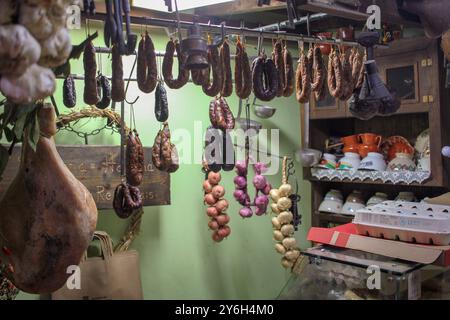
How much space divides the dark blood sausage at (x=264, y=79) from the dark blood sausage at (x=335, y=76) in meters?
0.28

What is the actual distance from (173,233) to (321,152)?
1167mm

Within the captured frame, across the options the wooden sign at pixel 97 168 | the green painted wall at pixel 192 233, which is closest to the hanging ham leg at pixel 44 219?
the wooden sign at pixel 97 168

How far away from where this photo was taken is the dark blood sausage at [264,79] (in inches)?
65.7

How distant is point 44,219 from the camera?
0.78 metres

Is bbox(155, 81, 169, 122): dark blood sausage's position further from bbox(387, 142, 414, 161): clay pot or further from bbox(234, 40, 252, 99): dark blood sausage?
bbox(387, 142, 414, 161): clay pot

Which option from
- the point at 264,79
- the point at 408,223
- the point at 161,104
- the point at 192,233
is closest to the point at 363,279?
the point at 408,223

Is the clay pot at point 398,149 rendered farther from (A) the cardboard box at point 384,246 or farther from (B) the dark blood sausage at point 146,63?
(B) the dark blood sausage at point 146,63

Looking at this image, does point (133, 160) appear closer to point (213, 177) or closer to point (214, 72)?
point (214, 72)

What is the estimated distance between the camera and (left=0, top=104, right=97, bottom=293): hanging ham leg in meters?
0.78

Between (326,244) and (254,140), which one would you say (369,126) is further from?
(326,244)
